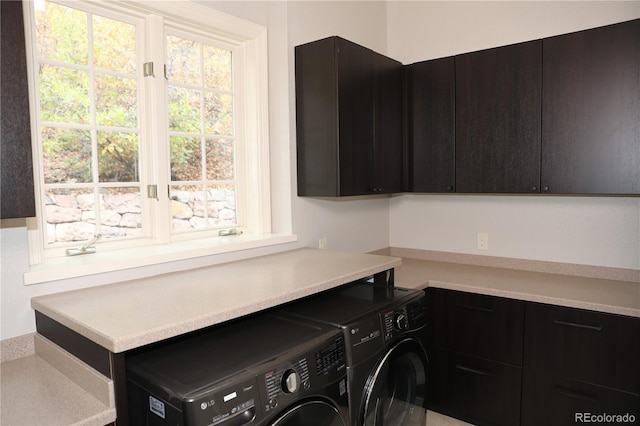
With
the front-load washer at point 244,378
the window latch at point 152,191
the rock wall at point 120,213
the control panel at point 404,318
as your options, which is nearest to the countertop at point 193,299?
the front-load washer at point 244,378

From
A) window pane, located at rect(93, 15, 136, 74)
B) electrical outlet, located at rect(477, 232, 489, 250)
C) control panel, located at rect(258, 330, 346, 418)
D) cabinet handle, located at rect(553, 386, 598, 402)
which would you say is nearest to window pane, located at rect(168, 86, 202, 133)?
window pane, located at rect(93, 15, 136, 74)

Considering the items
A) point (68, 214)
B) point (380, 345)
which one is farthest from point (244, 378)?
point (68, 214)

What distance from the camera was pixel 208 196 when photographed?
240 cm

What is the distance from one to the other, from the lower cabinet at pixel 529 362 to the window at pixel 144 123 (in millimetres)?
1296

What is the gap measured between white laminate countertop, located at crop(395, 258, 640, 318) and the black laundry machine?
1.29 ft

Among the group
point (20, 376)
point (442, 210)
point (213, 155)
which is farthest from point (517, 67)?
point (20, 376)

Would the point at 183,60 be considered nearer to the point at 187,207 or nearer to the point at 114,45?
the point at 114,45

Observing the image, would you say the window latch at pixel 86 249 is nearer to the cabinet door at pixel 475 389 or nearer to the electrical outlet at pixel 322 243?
the electrical outlet at pixel 322 243

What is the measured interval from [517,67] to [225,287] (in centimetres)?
205

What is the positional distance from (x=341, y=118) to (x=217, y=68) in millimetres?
774

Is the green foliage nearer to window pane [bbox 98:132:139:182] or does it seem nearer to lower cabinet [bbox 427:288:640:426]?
window pane [bbox 98:132:139:182]

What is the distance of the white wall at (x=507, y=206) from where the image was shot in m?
2.48

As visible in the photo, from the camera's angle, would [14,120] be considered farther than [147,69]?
No

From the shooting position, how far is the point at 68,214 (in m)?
1.84
